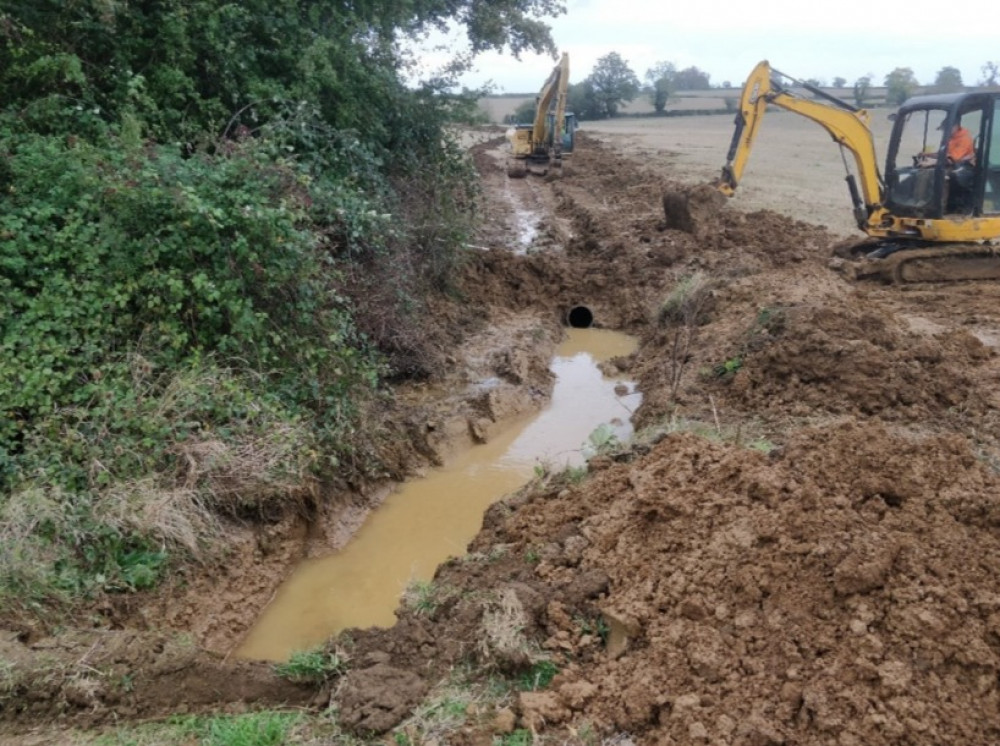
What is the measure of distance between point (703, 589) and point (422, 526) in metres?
3.17

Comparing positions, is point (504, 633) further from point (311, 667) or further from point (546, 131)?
point (546, 131)

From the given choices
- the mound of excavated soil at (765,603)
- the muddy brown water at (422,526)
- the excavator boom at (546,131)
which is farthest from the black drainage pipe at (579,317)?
the excavator boom at (546,131)

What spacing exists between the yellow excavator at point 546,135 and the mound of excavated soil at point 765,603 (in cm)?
1863

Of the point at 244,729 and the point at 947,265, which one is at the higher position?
the point at 947,265

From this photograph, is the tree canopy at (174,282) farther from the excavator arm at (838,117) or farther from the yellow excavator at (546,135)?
the yellow excavator at (546,135)

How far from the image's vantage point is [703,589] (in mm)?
4121

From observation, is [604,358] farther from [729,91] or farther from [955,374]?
[729,91]

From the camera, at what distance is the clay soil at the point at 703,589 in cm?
352

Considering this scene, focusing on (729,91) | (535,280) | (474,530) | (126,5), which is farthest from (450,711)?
(729,91)

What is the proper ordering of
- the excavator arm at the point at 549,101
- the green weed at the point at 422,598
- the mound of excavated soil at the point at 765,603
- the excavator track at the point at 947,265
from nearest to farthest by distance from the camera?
the mound of excavated soil at the point at 765,603, the green weed at the point at 422,598, the excavator track at the point at 947,265, the excavator arm at the point at 549,101

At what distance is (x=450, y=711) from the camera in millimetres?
3760

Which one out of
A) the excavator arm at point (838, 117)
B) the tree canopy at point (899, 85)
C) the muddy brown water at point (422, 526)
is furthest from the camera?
the tree canopy at point (899, 85)

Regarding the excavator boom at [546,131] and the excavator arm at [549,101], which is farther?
the excavator boom at [546,131]

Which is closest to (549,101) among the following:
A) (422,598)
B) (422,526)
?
(422,526)
